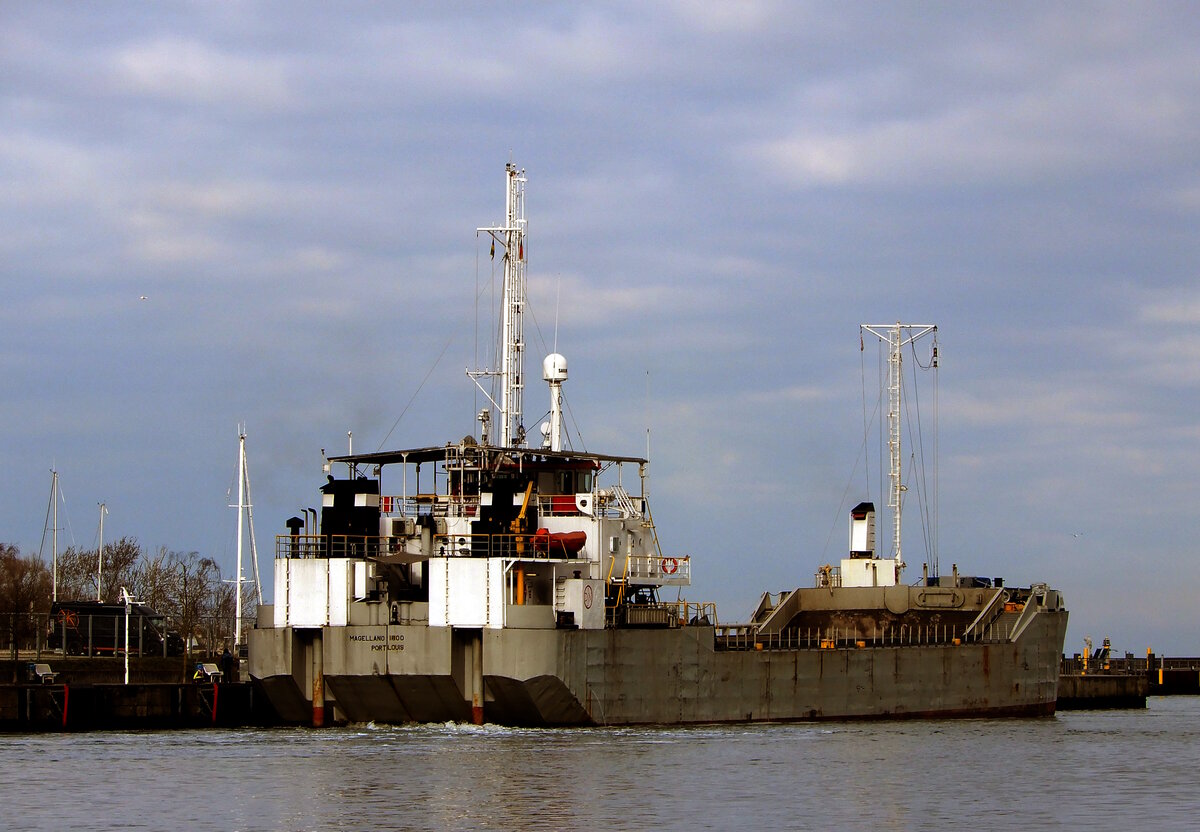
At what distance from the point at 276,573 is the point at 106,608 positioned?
14052 millimetres

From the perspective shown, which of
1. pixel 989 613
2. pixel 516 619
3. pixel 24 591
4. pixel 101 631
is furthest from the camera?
pixel 24 591

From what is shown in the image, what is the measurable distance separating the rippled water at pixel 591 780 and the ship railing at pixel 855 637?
16.5ft

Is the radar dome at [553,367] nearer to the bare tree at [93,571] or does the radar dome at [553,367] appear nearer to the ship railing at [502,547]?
the ship railing at [502,547]

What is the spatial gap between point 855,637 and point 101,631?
23356 millimetres

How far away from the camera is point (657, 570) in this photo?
158ft

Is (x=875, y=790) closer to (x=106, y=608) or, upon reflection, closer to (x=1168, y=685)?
(x=106, y=608)

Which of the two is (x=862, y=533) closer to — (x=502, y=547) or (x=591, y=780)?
(x=502, y=547)

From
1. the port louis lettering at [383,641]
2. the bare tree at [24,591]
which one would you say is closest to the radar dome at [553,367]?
the port louis lettering at [383,641]

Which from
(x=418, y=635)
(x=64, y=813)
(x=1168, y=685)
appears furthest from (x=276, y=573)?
(x=1168, y=685)

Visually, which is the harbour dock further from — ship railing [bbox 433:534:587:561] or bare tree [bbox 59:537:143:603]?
bare tree [bbox 59:537:143:603]

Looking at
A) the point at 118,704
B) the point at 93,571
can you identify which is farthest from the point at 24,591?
the point at 118,704

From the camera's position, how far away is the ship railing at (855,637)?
52.5 metres

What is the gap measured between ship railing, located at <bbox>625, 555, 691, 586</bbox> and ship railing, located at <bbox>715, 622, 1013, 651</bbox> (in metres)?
3.33

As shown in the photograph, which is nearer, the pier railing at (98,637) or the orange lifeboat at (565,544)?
the orange lifeboat at (565,544)
